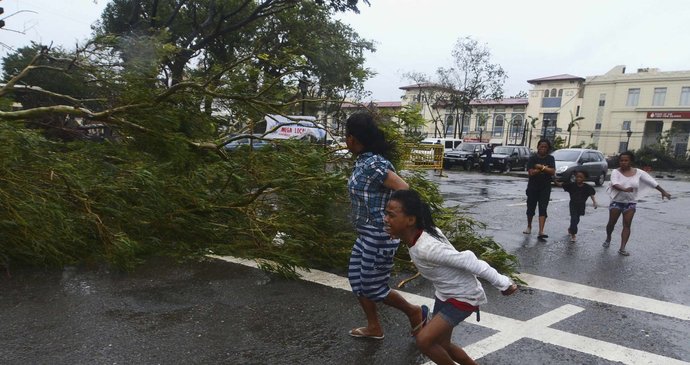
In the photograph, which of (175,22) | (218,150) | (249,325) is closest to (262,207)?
(218,150)

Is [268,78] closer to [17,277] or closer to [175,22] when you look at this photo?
[17,277]

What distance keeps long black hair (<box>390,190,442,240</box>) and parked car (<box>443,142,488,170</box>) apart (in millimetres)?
25974

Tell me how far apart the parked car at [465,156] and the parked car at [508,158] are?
→ 0.98 meters

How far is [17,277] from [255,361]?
2962mm

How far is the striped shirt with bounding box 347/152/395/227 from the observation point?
329 centimetres

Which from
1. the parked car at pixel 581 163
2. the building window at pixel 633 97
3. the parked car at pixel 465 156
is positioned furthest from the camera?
the building window at pixel 633 97

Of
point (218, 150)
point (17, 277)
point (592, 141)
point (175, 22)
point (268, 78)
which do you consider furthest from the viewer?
point (592, 141)

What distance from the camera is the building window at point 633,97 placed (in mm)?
57062

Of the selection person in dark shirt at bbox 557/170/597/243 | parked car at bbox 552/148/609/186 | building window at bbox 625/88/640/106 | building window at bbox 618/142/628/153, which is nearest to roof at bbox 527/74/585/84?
building window at bbox 625/88/640/106

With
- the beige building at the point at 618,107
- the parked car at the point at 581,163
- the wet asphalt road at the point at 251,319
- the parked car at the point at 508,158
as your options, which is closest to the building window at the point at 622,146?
the beige building at the point at 618,107

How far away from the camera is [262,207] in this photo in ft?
18.8

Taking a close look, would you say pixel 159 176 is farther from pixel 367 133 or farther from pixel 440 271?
pixel 440 271

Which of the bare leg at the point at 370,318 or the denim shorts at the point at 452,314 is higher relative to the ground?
the denim shorts at the point at 452,314

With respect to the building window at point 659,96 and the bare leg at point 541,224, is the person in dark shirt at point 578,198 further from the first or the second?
the building window at point 659,96
